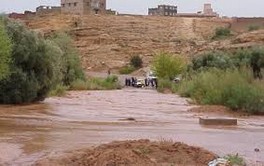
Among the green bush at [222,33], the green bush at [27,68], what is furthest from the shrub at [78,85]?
the green bush at [222,33]

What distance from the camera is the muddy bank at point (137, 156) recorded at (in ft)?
38.7

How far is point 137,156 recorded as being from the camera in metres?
Result: 12.2

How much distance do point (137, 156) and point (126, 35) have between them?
408 ft

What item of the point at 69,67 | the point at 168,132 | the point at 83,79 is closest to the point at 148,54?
the point at 83,79

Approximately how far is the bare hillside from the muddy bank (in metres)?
101

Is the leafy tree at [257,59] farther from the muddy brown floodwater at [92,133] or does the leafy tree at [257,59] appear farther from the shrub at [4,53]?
the shrub at [4,53]

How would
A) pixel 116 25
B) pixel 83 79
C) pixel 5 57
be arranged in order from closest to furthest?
pixel 5 57, pixel 83 79, pixel 116 25

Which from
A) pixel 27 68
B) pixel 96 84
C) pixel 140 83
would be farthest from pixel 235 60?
pixel 27 68

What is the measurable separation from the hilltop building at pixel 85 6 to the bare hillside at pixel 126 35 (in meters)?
16.9

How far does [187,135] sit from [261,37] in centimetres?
9043

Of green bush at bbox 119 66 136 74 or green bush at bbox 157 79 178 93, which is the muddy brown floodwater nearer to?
green bush at bbox 157 79 178 93

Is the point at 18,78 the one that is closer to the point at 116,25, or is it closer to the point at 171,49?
the point at 171,49

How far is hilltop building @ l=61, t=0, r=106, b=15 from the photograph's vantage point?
16364 cm

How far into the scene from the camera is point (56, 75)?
36812 millimetres
